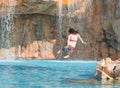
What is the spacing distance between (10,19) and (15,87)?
13.2m

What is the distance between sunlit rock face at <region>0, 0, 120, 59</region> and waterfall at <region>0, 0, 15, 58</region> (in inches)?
5.0

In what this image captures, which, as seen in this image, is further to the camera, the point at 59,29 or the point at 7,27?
the point at 7,27

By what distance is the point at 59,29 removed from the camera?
22.1 metres

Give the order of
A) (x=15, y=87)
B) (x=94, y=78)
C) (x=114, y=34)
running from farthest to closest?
(x=114, y=34) < (x=94, y=78) < (x=15, y=87)

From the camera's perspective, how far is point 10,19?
72.7 feet

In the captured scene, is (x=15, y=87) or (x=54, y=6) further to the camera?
(x=54, y=6)

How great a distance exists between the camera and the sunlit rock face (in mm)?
21562

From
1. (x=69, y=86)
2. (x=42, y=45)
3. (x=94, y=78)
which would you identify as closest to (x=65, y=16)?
(x=42, y=45)

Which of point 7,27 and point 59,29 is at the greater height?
point 7,27

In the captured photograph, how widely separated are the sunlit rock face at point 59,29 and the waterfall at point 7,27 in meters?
0.13

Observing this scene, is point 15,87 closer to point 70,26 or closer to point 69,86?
point 69,86

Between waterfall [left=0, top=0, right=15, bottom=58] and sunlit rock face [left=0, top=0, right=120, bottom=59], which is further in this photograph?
waterfall [left=0, top=0, right=15, bottom=58]

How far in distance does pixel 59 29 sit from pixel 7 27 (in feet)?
9.58

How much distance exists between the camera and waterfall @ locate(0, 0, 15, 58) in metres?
21.8
